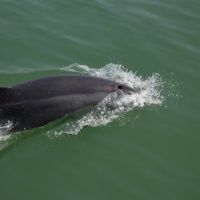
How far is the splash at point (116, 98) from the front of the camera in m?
10.3

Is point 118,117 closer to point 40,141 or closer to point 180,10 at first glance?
point 40,141

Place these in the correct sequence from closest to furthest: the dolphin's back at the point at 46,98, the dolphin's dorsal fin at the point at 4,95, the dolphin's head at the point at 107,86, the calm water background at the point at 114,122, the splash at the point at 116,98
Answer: the calm water background at the point at 114,122
the dolphin's dorsal fin at the point at 4,95
the dolphin's back at the point at 46,98
the splash at the point at 116,98
the dolphin's head at the point at 107,86

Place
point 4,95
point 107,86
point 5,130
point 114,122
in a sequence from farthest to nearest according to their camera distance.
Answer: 1. point 107,86
2. point 114,122
3. point 5,130
4. point 4,95

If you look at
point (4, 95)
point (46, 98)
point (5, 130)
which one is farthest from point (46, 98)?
point (5, 130)

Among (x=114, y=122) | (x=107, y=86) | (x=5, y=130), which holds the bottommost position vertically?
(x=5, y=130)

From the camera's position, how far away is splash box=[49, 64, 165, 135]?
10.3 metres

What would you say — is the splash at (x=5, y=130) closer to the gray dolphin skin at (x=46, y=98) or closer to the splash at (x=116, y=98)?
the gray dolphin skin at (x=46, y=98)

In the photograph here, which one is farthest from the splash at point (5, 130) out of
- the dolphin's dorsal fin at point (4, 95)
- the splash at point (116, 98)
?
the splash at point (116, 98)

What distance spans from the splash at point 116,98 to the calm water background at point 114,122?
0.23 m

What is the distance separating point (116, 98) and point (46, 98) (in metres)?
1.81

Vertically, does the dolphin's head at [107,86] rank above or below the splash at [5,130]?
above

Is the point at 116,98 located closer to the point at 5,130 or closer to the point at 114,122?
the point at 114,122

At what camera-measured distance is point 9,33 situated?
14266 millimetres

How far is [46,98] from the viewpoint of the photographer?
32.6 feet
